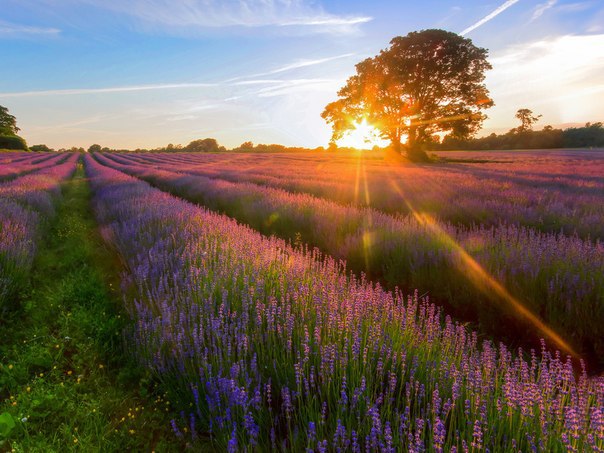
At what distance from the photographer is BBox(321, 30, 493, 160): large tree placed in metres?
25.2

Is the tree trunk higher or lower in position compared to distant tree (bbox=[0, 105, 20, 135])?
lower

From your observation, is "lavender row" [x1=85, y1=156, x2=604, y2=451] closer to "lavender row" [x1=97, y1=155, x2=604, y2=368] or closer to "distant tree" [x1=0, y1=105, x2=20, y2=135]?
"lavender row" [x1=97, y1=155, x2=604, y2=368]

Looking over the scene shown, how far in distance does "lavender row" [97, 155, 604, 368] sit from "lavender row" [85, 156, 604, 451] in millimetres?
929

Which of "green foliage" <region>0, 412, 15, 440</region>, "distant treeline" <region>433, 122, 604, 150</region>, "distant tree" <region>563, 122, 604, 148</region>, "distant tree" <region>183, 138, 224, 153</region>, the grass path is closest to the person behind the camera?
"green foliage" <region>0, 412, 15, 440</region>

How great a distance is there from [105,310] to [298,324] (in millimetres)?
2241

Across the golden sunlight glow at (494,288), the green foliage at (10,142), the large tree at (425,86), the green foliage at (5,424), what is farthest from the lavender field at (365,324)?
the green foliage at (10,142)

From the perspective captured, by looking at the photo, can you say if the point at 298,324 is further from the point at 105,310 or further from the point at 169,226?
the point at 169,226

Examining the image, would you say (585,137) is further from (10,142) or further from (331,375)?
(10,142)

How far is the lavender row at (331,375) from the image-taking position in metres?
1.37

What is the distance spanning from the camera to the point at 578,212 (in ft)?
18.0

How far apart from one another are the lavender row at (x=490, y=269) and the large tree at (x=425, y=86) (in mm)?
23689

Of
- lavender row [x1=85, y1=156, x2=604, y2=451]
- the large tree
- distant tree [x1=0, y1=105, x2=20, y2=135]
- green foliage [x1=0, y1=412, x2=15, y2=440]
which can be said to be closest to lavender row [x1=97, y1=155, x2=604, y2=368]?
lavender row [x1=85, y1=156, x2=604, y2=451]

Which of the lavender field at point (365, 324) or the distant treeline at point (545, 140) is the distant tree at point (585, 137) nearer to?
the distant treeline at point (545, 140)

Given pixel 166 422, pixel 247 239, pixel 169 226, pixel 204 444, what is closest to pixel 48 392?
pixel 166 422
